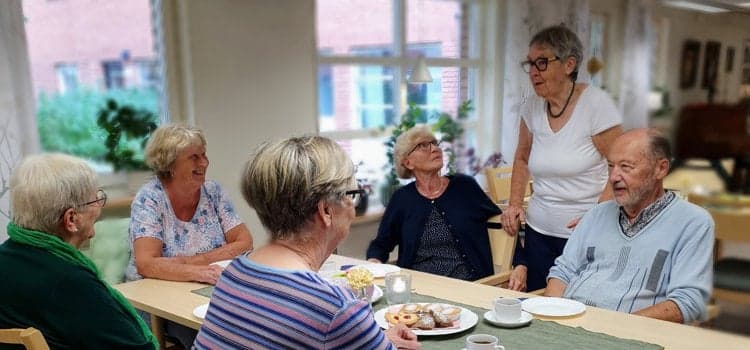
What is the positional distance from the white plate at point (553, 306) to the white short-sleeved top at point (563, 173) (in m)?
0.42

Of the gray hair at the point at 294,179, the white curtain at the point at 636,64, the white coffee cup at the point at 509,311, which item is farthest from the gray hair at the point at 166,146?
the white curtain at the point at 636,64

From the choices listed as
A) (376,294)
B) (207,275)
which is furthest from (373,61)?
(376,294)

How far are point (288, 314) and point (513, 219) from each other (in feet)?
4.30

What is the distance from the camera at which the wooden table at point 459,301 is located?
1266 millimetres

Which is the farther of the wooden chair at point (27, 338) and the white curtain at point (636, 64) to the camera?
the wooden chair at point (27, 338)

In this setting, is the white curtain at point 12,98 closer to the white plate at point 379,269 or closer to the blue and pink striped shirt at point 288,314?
the white plate at point 379,269

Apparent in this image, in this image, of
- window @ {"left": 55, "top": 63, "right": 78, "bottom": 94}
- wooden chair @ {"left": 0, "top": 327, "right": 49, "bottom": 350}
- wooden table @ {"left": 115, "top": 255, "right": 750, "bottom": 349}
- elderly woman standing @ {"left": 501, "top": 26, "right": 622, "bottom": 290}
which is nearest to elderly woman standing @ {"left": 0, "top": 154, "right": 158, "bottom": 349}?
wooden chair @ {"left": 0, "top": 327, "right": 49, "bottom": 350}

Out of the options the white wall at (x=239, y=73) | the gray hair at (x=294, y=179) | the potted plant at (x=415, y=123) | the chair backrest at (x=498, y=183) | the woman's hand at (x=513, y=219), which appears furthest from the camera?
the potted plant at (x=415, y=123)

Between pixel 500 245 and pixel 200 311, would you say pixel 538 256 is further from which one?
pixel 200 311

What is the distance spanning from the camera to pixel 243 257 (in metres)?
1.00

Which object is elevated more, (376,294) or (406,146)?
(406,146)

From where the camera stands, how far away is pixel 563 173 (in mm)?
1853

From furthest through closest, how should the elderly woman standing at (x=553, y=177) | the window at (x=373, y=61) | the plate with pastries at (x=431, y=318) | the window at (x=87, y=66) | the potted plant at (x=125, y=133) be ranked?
the window at (x=373, y=61)
the potted plant at (x=125, y=133)
the window at (x=87, y=66)
the elderly woman standing at (x=553, y=177)
the plate with pastries at (x=431, y=318)

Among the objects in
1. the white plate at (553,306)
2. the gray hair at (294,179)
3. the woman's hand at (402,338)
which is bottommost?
the white plate at (553,306)
